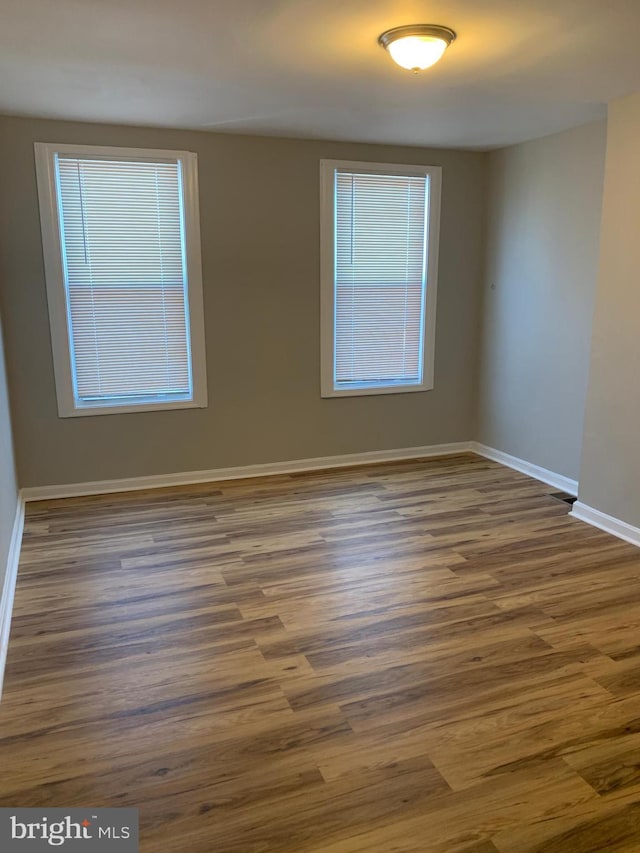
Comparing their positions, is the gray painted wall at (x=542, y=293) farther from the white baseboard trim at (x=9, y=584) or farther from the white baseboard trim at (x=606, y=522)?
the white baseboard trim at (x=9, y=584)

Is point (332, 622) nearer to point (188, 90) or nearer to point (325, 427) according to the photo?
point (325, 427)

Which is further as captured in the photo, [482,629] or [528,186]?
[528,186]

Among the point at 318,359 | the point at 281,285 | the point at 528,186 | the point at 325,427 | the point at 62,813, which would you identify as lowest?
the point at 62,813

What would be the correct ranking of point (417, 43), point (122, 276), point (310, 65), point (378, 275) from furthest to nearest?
point (378, 275), point (122, 276), point (310, 65), point (417, 43)

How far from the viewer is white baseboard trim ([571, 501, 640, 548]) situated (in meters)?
3.58

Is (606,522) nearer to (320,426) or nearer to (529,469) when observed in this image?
(529,469)

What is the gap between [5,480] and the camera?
126 inches

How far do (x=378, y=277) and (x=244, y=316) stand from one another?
113cm

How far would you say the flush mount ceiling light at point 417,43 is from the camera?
2.49 metres

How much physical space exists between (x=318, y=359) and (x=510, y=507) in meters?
1.79

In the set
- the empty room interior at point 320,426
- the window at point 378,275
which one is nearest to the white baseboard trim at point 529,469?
the empty room interior at point 320,426

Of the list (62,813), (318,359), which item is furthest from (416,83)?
(62,813)

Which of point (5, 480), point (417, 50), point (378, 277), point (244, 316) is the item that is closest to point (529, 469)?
point (378, 277)

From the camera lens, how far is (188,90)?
3309mm
